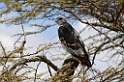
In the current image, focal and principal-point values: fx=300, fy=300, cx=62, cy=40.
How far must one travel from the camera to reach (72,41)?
4.13 meters

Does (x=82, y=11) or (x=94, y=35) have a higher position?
(x=82, y=11)

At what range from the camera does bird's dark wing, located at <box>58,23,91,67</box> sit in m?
3.75

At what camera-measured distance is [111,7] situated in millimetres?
3658

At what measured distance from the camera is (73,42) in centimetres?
413

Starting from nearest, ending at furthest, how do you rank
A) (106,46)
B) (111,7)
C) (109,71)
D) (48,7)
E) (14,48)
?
1. (14,48)
2. (109,71)
3. (48,7)
4. (111,7)
5. (106,46)

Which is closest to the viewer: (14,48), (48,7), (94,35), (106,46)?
(14,48)

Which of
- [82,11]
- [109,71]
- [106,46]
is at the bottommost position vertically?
[106,46]

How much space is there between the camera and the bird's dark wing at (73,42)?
12.3 ft

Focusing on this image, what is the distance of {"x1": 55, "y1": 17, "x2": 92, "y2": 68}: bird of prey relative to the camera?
372 cm

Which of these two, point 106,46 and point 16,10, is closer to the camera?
point 16,10

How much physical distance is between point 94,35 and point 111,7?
124 centimetres

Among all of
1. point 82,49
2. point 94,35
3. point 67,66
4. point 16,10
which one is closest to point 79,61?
point 82,49

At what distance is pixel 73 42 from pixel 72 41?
20mm

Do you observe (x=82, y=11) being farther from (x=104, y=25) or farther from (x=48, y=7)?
(x=48, y=7)
